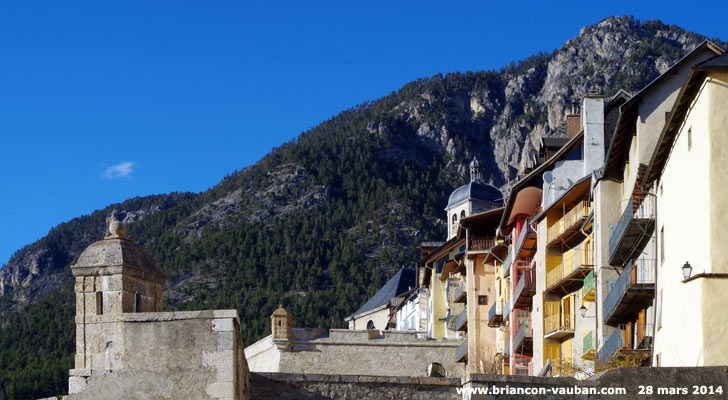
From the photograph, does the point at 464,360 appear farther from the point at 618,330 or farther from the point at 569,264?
the point at 618,330

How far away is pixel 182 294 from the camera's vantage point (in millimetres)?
152250

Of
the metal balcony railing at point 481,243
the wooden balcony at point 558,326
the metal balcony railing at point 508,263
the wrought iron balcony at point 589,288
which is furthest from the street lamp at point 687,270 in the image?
the metal balcony railing at point 481,243

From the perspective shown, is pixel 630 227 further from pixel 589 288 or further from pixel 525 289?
pixel 525 289

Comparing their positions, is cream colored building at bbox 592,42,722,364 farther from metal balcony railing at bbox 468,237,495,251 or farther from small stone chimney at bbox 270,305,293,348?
small stone chimney at bbox 270,305,293,348

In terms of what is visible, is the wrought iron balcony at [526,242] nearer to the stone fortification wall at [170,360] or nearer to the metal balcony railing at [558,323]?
the metal balcony railing at [558,323]

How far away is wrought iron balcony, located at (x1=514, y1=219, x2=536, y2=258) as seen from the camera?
42.5 meters

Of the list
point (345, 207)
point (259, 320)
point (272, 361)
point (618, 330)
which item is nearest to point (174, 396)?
point (618, 330)

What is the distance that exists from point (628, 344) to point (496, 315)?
19807 millimetres

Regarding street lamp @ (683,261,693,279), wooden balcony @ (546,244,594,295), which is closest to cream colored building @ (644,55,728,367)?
street lamp @ (683,261,693,279)

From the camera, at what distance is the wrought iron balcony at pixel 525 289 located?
4253 centimetres

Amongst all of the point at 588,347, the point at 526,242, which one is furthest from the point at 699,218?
the point at 526,242

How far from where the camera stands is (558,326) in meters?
39.1

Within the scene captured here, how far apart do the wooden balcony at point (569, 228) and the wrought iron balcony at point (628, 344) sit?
17.5ft

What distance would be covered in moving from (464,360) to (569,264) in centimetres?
1469
